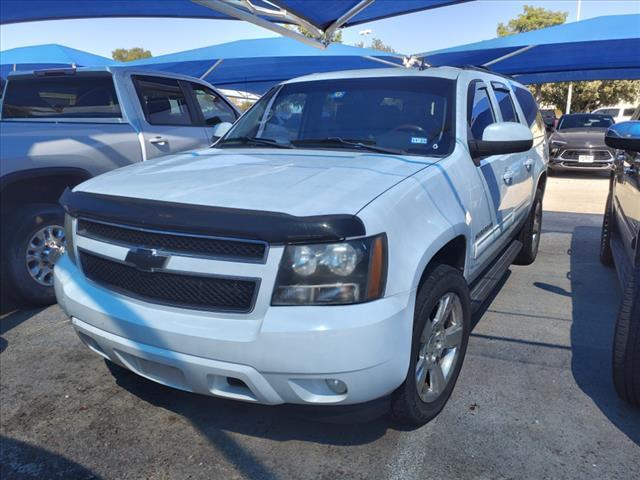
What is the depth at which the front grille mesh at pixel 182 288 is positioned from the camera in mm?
2021

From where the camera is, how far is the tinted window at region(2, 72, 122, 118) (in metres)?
5.11

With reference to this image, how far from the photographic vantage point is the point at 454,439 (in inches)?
99.0

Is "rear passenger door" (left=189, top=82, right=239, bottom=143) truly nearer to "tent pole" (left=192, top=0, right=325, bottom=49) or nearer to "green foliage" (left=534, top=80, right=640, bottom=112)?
"tent pole" (left=192, top=0, right=325, bottom=49)

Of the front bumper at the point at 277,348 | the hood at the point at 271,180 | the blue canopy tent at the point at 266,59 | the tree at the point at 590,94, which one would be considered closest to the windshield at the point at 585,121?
the blue canopy tent at the point at 266,59

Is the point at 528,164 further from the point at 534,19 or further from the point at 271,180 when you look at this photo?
the point at 534,19

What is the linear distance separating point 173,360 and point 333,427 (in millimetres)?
966

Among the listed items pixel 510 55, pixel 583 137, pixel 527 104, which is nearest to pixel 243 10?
pixel 527 104

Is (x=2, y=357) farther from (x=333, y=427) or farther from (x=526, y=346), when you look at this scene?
(x=526, y=346)

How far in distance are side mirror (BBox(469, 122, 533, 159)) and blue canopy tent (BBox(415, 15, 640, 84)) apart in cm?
857

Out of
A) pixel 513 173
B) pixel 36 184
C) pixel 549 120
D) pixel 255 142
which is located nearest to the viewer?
pixel 255 142

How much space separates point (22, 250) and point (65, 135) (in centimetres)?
101

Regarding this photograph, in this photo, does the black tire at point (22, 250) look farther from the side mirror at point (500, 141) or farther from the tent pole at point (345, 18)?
the tent pole at point (345, 18)

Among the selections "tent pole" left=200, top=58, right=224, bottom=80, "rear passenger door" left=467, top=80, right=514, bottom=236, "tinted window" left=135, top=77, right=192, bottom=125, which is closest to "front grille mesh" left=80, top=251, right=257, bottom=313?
"rear passenger door" left=467, top=80, right=514, bottom=236

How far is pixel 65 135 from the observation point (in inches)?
169
